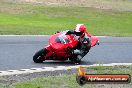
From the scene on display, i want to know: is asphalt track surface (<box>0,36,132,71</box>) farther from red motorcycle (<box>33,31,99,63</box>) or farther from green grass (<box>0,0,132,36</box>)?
green grass (<box>0,0,132,36</box>)

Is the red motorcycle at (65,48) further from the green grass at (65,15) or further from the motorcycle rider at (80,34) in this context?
the green grass at (65,15)

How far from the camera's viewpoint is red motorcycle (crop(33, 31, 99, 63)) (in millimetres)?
13453

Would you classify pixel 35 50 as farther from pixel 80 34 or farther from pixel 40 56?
pixel 80 34

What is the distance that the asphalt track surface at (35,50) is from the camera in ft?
44.3

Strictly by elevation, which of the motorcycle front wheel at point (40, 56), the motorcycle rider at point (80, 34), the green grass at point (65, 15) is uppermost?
the motorcycle rider at point (80, 34)

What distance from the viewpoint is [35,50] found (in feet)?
54.9

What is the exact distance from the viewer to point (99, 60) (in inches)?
590

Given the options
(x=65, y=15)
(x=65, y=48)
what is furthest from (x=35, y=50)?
(x=65, y=15)

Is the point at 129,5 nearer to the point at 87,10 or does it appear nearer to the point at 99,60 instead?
the point at 87,10

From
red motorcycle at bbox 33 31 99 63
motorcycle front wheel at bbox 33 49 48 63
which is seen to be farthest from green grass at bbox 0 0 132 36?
motorcycle front wheel at bbox 33 49 48 63

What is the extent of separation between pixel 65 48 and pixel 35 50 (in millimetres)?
3425

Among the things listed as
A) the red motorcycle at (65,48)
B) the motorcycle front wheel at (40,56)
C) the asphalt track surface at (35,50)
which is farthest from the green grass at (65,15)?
the motorcycle front wheel at (40,56)

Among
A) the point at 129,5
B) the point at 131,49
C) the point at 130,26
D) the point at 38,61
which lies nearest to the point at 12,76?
the point at 38,61

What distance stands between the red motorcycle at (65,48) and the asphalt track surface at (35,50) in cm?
20
